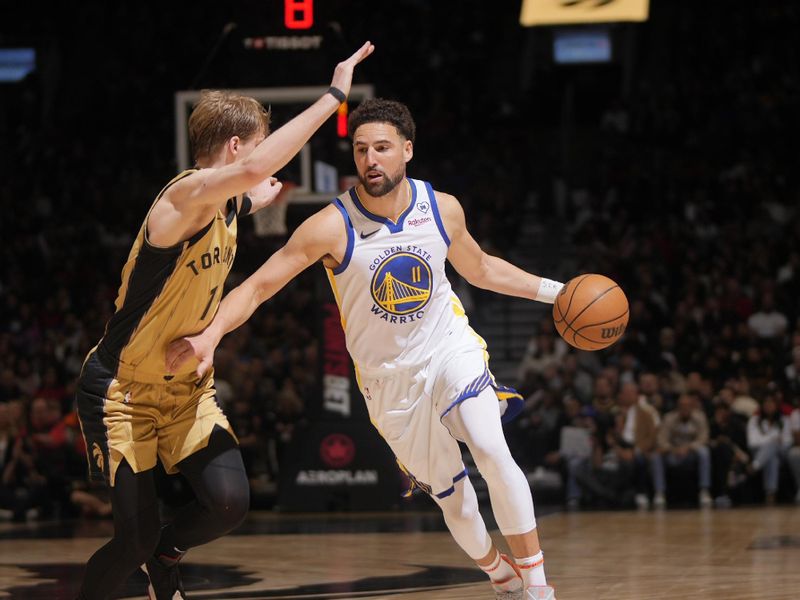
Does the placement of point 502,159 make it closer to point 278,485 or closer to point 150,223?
point 278,485

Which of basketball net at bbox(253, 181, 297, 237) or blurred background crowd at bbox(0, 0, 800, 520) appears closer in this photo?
basketball net at bbox(253, 181, 297, 237)

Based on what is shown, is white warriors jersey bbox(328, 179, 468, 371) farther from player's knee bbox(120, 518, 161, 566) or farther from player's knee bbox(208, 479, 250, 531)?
player's knee bbox(120, 518, 161, 566)

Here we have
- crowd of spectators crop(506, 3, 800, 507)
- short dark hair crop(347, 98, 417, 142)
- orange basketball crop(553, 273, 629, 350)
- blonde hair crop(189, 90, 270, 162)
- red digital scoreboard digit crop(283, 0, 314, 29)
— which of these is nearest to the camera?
blonde hair crop(189, 90, 270, 162)

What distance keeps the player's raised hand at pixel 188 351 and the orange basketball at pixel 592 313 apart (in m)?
1.67

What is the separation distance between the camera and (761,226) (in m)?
16.5

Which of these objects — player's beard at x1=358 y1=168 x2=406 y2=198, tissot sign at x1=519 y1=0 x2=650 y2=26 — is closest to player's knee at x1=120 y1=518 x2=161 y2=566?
player's beard at x1=358 y1=168 x2=406 y2=198

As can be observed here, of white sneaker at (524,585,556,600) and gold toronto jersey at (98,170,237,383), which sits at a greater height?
gold toronto jersey at (98,170,237,383)

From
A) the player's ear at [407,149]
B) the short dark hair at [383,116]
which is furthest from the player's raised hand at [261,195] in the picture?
the player's ear at [407,149]

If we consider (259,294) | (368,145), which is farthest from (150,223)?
(368,145)

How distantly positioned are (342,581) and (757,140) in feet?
44.7

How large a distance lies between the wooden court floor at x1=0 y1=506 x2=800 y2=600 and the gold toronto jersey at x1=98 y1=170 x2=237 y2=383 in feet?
6.18

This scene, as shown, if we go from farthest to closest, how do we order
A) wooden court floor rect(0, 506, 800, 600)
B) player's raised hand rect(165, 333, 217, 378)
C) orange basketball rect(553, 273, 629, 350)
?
wooden court floor rect(0, 506, 800, 600)
orange basketball rect(553, 273, 629, 350)
player's raised hand rect(165, 333, 217, 378)

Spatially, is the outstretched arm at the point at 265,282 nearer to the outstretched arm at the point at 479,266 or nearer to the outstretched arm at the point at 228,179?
the outstretched arm at the point at 228,179

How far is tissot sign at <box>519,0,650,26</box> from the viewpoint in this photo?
9.94m
